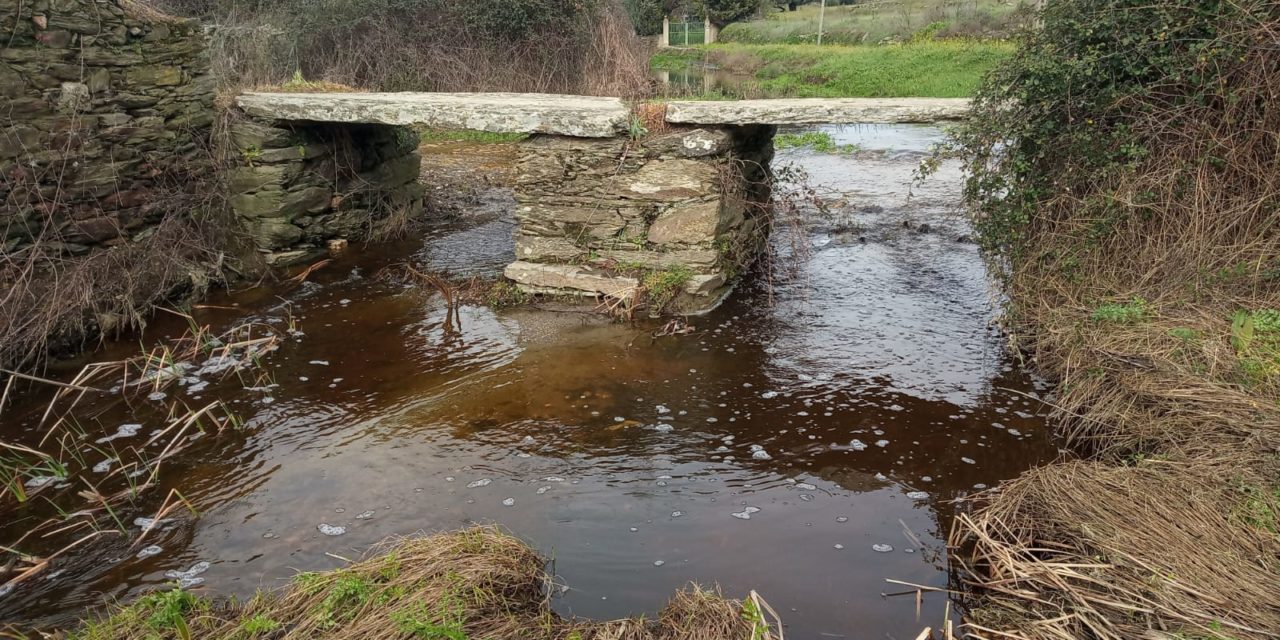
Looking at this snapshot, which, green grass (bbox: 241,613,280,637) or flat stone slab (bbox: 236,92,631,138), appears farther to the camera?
flat stone slab (bbox: 236,92,631,138)

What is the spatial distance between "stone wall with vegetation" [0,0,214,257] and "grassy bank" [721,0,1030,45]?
69.1ft

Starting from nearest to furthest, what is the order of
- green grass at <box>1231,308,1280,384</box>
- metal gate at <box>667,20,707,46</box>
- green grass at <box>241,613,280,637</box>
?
1. green grass at <box>241,613,280,637</box>
2. green grass at <box>1231,308,1280,384</box>
3. metal gate at <box>667,20,707,46</box>

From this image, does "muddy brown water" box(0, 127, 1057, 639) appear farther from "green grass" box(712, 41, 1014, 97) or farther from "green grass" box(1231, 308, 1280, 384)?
"green grass" box(712, 41, 1014, 97)

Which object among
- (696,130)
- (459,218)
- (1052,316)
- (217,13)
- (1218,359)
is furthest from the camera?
(217,13)

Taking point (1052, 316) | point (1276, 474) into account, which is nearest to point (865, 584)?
point (1276, 474)

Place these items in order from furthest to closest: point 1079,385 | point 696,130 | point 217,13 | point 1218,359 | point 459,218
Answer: point 217,13 → point 459,218 → point 696,130 → point 1079,385 → point 1218,359

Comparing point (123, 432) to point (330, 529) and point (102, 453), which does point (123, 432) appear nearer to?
point (102, 453)

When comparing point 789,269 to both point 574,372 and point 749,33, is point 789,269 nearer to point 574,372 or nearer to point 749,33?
point 574,372

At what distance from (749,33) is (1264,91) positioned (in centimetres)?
2964

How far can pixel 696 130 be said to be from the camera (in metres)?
7.05

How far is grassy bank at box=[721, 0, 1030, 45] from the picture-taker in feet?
85.3

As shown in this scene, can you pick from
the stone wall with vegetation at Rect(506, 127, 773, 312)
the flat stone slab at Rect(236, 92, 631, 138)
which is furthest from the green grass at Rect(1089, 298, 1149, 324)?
the flat stone slab at Rect(236, 92, 631, 138)

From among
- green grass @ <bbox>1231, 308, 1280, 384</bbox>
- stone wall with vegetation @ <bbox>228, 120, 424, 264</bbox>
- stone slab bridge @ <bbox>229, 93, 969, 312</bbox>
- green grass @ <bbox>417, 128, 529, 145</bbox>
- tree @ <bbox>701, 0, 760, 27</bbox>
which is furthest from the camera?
tree @ <bbox>701, 0, 760, 27</bbox>

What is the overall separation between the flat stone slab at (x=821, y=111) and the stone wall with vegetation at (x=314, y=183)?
163 inches
